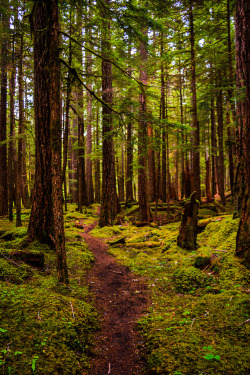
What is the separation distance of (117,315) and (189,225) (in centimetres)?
364

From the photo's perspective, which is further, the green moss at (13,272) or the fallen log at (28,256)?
the fallen log at (28,256)

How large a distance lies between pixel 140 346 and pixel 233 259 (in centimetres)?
273

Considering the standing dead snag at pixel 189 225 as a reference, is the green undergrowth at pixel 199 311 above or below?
below

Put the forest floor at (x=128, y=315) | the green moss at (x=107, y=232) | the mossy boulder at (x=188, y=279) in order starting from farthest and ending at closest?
the green moss at (x=107, y=232), the mossy boulder at (x=188, y=279), the forest floor at (x=128, y=315)

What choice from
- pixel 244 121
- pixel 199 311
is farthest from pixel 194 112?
pixel 199 311

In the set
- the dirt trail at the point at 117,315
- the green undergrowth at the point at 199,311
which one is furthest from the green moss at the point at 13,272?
the green undergrowth at the point at 199,311

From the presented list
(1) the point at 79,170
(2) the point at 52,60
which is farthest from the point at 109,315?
(1) the point at 79,170

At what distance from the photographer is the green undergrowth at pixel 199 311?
230 cm

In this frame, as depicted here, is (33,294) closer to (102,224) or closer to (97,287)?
(97,287)

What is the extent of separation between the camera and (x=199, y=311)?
3.27 m

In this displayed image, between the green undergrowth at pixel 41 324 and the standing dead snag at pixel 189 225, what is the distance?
Result: 11.6ft

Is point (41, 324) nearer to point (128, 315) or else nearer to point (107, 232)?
point (128, 315)

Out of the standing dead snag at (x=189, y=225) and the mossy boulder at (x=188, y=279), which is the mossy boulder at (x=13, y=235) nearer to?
the mossy boulder at (x=188, y=279)

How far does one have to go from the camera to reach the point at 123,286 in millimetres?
4977
